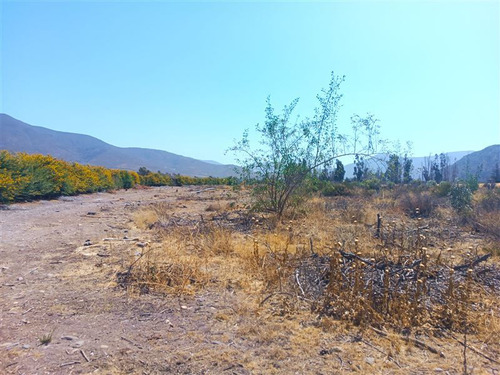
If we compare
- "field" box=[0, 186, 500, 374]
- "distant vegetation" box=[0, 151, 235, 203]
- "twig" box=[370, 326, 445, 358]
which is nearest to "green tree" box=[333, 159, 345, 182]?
→ "distant vegetation" box=[0, 151, 235, 203]

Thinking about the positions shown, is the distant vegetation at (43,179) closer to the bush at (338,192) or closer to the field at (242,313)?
the bush at (338,192)

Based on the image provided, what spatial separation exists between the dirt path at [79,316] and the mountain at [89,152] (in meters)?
105

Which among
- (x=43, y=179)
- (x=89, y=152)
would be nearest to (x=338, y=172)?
(x=43, y=179)

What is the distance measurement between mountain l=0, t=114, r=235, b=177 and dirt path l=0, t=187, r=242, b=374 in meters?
105

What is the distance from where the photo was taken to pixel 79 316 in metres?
3.35

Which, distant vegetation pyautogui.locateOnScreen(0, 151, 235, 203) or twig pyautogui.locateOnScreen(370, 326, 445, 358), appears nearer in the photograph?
twig pyautogui.locateOnScreen(370, 326, 445, 358)

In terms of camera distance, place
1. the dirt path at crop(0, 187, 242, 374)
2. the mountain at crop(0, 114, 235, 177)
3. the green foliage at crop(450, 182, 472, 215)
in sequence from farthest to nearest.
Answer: the mountain at crop(0, 114, 235, 177) < the green foliage at crop(450, 182, 472, 215) < the dirt path at crop(0, 187, 242, 374)

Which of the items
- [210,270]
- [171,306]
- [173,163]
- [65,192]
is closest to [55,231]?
[210,270]

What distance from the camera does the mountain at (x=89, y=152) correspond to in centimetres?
12100

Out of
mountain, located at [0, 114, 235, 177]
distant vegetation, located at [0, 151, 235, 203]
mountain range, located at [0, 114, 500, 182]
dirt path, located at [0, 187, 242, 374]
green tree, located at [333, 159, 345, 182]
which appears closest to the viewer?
dirt path, located at [0, 187, 242, 374]

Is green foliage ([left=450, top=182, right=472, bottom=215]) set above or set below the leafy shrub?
above

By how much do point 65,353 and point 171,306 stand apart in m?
1.20

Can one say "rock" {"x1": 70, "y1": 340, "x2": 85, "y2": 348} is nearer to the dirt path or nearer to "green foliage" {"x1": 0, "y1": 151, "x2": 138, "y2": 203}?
the dirt path

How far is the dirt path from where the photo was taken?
255 centimetres
